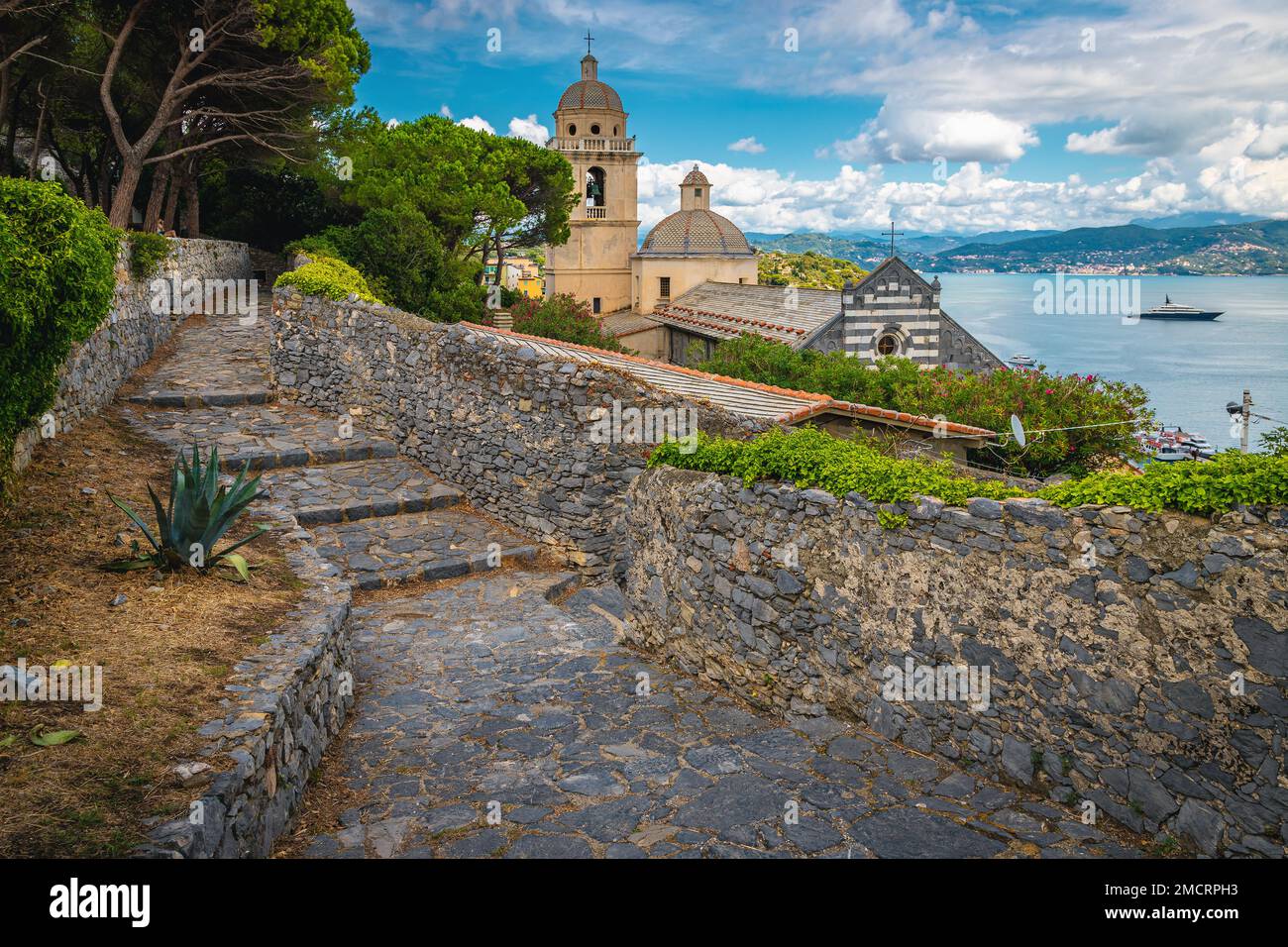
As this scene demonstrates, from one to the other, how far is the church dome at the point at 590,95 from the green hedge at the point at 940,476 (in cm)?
4167

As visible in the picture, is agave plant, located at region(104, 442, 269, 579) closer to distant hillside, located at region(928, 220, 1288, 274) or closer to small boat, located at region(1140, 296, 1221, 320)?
small boat, located at region(1140, 296, 1221, 320)

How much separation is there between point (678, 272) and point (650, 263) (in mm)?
1592

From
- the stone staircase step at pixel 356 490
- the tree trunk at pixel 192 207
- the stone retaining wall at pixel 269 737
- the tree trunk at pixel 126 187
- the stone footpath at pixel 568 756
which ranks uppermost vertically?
the tree trunk at pixel 192 207

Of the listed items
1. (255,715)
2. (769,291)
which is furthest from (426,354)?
(769,291)

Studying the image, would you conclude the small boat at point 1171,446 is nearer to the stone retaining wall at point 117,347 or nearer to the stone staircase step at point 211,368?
the stone retaining wall at point 117,347

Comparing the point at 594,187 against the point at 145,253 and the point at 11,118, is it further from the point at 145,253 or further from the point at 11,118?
the point at 145,253

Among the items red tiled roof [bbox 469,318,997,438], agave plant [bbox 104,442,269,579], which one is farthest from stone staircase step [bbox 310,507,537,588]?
red tiled roof [bbox 469,318,997,438]

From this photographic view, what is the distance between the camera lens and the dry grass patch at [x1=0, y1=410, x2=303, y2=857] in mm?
3984

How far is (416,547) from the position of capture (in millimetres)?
11305

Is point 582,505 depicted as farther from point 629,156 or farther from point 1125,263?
point 1125,263

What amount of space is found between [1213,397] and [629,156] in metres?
42.1

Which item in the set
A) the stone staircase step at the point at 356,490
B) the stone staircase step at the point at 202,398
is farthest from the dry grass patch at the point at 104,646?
the stone staircase step at the point at 202,398

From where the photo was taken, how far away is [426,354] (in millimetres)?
13523

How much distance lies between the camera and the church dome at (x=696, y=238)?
1921 inches
